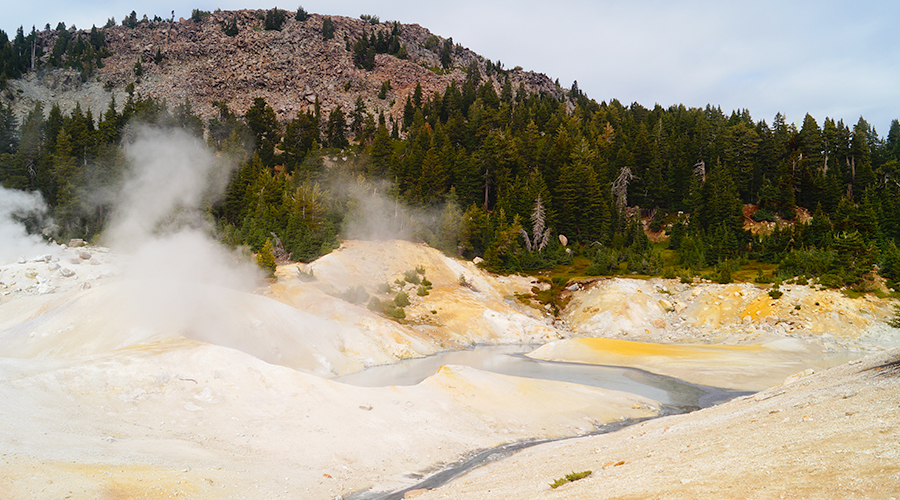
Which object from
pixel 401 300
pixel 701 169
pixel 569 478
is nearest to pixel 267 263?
pixel 401 300

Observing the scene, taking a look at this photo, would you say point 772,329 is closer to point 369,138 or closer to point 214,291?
point 214,291

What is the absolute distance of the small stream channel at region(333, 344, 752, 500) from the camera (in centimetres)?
1603

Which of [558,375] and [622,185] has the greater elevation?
[622,185]

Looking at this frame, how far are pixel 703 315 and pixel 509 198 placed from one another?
3473cm

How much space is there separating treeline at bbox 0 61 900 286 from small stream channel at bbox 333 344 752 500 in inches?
965

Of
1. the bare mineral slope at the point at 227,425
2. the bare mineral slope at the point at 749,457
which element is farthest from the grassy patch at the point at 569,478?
the bare mineral slope at the point at 227,425

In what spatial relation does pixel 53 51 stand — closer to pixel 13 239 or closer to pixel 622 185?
pixel 13 239

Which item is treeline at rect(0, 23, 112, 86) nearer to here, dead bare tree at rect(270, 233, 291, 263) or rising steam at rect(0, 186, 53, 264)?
rising steam at rect(0, 186, 53, 264)

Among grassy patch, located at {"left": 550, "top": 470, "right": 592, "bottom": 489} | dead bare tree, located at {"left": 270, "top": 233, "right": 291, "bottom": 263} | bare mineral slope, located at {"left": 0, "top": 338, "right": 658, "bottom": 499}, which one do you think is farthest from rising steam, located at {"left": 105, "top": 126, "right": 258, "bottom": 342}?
grassy patch, located at {"left": 550, "top": 470, "right": 592, "bottom": 489}

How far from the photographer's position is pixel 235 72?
128375 mm

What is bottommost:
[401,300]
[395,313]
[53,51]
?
[395,313]

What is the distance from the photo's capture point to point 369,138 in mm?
99062

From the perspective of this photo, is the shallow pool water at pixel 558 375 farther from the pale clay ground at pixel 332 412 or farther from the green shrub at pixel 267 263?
the green shrub at pixel 267 263

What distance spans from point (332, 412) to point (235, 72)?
133728 millimetres
